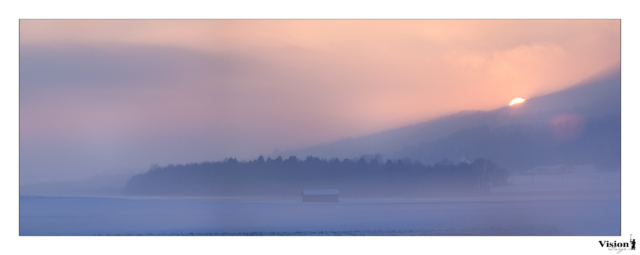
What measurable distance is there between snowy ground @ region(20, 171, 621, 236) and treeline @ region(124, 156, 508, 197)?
0.89 ft

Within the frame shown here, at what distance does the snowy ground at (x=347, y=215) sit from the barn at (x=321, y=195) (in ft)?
0.49

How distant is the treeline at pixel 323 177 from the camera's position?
412 inches

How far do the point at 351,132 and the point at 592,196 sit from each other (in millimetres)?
5637

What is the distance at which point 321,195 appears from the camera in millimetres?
10656

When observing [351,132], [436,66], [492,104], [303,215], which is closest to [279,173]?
[303,215]

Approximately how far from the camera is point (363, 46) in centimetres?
1052

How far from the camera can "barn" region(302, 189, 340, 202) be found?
10.6 metres

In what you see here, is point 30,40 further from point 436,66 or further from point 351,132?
point 436,66

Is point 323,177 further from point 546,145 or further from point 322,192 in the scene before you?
point 546,145

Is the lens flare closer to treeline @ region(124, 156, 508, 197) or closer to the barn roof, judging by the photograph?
treeline @ region(124, 156, 508, 197)
